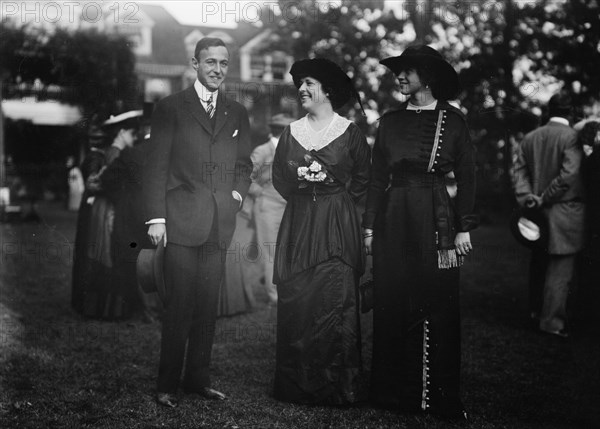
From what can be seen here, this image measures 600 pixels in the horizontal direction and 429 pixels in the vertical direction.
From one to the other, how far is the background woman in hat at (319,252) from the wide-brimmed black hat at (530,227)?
2.73 meters

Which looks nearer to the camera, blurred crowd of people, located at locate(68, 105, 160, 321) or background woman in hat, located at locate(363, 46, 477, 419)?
background woman in hat, located at locate(363, 46, 477, 419)

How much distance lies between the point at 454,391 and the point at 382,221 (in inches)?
46.6

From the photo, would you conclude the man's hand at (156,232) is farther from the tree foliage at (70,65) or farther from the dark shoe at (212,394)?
the tree foliage at (70,65)

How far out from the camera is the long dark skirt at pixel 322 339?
436 cm

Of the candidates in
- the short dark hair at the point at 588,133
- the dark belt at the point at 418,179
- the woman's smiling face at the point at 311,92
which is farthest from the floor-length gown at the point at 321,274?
the short dark hair at the point at 588,133

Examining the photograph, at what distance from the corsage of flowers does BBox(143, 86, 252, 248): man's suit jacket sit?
0.52 meters

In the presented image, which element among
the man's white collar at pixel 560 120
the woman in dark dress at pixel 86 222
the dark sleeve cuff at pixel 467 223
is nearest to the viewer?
the dark sleeve cuff at pixel 467 223

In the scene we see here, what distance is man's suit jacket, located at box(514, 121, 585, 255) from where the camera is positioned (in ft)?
21.2

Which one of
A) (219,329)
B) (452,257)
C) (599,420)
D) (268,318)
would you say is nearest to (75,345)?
(219,329)

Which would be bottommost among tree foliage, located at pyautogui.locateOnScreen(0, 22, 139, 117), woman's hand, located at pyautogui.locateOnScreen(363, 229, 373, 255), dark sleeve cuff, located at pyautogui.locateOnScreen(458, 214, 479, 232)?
woman's hand, located at pyautogui.locateOnScreen(363, 229, 373, 255)

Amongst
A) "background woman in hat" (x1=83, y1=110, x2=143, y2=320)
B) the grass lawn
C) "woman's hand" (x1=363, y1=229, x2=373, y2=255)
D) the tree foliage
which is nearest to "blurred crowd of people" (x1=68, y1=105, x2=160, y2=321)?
"background woman in hat" (x1=83, y1=110, x2=143, y2=320)

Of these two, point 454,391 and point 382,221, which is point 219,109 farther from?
point 454,391

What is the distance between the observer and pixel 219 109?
4.55m

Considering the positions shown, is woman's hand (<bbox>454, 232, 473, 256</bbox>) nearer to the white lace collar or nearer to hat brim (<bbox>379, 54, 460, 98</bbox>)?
hat brim (<bbox>379, 54, 460, 98</bbox>)
